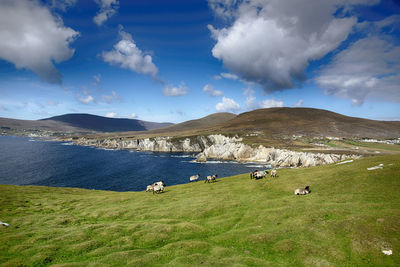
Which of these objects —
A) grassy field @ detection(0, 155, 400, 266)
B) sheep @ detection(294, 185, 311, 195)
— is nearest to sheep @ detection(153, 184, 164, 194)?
grassy field @ detection(0, 155, 400, 266)

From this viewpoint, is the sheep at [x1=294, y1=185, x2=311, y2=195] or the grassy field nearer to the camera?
the grassy field

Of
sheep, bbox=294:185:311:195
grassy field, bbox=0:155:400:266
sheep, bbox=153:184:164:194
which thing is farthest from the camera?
sheep, bbox=153:184:164:194

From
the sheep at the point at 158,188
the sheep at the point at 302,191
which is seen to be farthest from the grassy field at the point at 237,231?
the sheep at the point at 158,188

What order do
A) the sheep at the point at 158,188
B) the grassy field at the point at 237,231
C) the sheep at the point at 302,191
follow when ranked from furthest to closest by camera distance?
1. the sheep at the point at 158,188
2. the sheep at the point at 302,191
3. the grassy field at the point at 237,231

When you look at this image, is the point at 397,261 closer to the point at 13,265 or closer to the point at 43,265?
the point at 43,265

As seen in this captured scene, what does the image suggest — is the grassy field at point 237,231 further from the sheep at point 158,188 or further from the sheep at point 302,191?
the sheep at point 158,188

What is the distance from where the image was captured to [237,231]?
20.8 m

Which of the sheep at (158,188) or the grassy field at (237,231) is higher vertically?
the grassy field at (237,231)

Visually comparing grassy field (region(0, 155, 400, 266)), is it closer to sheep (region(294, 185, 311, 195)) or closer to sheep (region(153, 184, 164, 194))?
sheep (region(294, 185, 311, 195))

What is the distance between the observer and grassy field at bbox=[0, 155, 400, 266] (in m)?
16.1

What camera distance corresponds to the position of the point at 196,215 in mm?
26141

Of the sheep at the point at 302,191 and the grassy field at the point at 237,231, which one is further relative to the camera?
the sheep at the point at 302,191

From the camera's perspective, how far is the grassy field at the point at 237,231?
16062 millimetres

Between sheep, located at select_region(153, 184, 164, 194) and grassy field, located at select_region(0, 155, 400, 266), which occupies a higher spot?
grassy field, located at select_region(0, 155, 400, 266)
